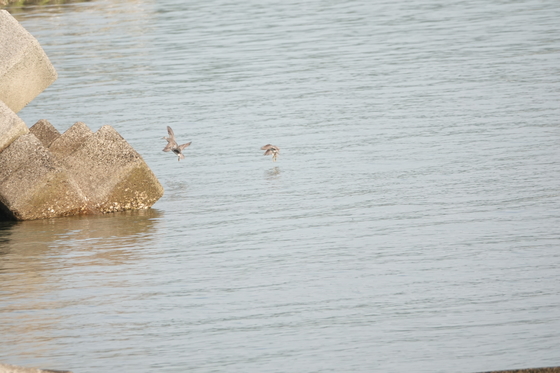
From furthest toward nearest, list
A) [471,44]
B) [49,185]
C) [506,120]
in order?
[471,44] < [506,120] < [49,185]

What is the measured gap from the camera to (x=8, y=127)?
43.5 feet

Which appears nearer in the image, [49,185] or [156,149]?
[49,185]

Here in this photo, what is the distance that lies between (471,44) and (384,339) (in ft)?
64.4

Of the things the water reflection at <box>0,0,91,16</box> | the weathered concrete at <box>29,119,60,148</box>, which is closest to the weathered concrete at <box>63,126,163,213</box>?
the weathered concrete at <box>29,119,60,148</box>

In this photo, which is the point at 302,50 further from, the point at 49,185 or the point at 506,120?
the point at 49,185

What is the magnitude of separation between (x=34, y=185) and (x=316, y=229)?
3603mm

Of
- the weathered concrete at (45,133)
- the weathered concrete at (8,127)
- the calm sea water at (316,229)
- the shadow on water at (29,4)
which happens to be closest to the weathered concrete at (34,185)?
the weathered concrete at (8,127)

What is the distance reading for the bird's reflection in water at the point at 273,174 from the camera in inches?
605

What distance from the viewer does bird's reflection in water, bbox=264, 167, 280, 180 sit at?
15.4 metres

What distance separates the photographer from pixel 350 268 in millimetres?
10742

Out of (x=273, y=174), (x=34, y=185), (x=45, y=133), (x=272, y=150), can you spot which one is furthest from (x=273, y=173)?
(x=34, y=185)

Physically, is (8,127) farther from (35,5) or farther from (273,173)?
(35,5)

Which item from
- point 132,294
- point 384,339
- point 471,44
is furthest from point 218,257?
point 471,44

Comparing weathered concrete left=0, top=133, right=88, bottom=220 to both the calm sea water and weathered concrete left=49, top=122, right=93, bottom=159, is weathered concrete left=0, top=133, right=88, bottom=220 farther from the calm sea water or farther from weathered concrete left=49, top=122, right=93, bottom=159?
weathered concrete left=49, top=122, right=93, bottom=159
